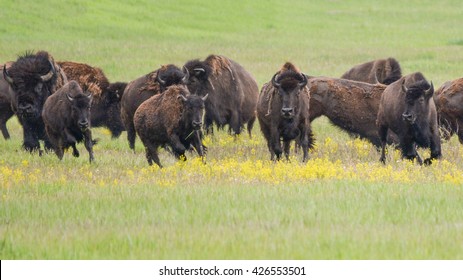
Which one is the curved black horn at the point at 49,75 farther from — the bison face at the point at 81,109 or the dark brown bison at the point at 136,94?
the bison face at the point at 81,109

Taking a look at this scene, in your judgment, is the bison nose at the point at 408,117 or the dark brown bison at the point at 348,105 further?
the dark brown bison at the point at 348,105

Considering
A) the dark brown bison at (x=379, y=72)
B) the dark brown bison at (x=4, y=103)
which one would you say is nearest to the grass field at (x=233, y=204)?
the dark brown bison at (x=4, y=103)

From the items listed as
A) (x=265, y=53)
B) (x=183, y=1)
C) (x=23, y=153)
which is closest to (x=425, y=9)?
(x=183, y=1)

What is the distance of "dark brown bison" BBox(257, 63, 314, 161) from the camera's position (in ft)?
54.4

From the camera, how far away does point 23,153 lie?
17906 mm

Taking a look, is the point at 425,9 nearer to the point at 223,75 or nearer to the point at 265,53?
the point at 265,53

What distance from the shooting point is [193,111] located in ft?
50.8

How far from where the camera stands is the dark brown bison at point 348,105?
18.8 meters

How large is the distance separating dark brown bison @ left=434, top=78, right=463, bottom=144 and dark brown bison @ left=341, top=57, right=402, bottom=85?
237 cm

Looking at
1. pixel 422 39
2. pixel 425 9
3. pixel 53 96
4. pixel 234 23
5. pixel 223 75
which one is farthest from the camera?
pixel 425 9

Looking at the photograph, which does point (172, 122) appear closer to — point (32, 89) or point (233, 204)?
point (32, 89)

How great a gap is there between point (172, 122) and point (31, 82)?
365 cm

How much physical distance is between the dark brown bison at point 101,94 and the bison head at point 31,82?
6.49 ft

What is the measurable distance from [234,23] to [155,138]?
43.1m
